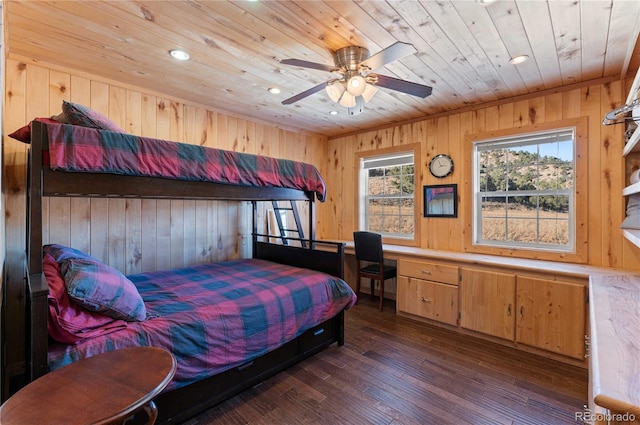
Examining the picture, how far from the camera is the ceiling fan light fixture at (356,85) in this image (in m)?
1.95

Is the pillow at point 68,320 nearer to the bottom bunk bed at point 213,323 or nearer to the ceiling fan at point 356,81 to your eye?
the bottom bunk bed at point 213,323

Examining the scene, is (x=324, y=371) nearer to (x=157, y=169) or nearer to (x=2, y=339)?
(x=157, y=169)

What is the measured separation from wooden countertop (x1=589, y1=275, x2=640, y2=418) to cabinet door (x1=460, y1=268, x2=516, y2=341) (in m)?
0.95

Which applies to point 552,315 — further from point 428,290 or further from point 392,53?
point 392,53

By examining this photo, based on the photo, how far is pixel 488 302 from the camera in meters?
2.80

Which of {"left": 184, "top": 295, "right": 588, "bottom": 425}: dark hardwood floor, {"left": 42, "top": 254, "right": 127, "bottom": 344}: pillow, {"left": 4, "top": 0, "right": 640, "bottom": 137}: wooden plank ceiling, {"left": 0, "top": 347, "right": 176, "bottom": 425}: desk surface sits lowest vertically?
{"left": 184, "top": 295, "right": 588, "bottom": 425}: dark hardwood floor

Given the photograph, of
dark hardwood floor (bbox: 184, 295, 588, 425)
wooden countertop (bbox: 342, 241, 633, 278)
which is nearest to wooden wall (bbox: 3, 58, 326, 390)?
dark hardwood floor (bbox: 184, 295, 588, 425)

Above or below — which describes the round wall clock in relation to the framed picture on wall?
above

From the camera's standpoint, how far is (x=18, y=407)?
0.96m

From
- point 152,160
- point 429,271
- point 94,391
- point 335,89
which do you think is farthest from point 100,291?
point 429,271

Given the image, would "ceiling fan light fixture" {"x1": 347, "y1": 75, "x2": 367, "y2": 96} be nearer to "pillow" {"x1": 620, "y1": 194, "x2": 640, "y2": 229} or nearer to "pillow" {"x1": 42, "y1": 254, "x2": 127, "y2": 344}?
"pillow" {"x1": 42, "y1": 254, "x2": 127, "y2": 344}

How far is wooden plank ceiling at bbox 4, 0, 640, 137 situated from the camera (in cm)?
171

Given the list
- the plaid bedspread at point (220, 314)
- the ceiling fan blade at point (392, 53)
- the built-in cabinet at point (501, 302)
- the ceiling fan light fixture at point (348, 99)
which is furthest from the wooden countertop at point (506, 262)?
the ceiling fan blade at point (392, 53)

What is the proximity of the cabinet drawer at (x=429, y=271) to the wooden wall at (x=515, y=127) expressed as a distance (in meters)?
0.49
